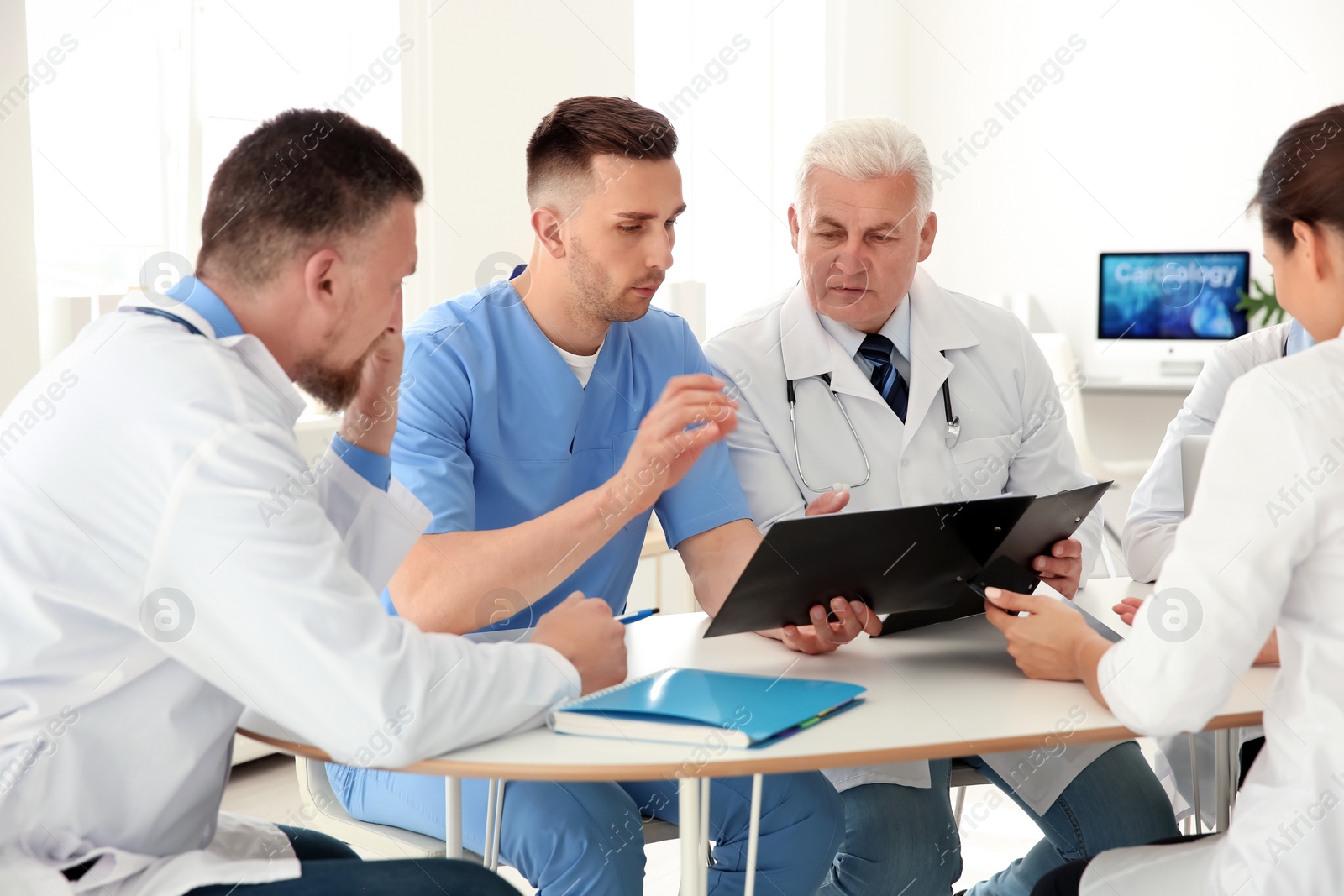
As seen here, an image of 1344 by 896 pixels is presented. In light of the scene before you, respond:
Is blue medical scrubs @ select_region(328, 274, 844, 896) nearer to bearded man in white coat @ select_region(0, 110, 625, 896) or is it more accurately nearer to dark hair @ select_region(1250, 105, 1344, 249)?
Answer: bearded man in white coat @ select_region(0, 110, 625, 896)

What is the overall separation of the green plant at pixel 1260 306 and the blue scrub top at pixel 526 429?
469cm

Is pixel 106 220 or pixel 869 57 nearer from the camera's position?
pixel 106 220

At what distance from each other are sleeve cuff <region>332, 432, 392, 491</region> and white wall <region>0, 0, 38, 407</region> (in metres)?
1.55

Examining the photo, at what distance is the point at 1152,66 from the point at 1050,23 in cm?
58

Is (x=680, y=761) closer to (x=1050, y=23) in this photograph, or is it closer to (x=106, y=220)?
(x=106, y=220)

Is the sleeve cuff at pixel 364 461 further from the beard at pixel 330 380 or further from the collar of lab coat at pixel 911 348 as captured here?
the collar of lab coat at pixel 911 348

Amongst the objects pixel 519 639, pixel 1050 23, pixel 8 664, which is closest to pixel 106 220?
pixel 519 639

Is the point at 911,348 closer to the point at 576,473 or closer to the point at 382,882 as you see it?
the point at 576,473

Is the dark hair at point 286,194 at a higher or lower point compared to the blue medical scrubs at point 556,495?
higher

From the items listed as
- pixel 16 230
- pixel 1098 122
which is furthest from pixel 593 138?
pixel 1098 122

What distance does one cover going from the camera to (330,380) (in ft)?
4.46

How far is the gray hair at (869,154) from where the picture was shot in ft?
7.28

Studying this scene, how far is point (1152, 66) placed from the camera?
6.18 metres

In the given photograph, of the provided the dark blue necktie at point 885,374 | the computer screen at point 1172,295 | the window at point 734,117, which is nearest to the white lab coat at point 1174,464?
the dark blue necktie at point 885,374
